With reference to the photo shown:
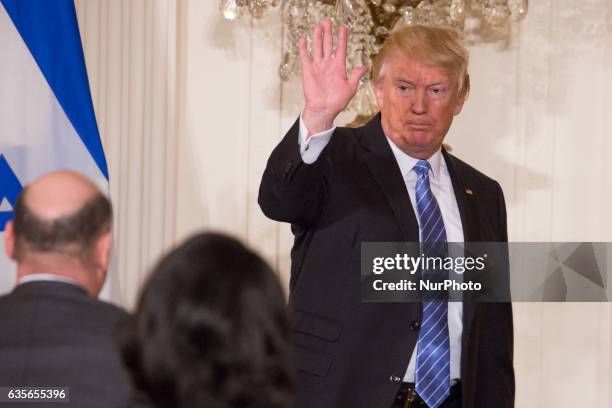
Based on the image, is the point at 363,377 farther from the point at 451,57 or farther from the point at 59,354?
the point at 59,354

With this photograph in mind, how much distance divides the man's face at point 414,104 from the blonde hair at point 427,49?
0.02 metres

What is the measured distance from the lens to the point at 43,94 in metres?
3.57

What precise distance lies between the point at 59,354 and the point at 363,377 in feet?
3.85

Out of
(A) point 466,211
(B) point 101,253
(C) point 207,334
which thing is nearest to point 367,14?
(A) point 466,211

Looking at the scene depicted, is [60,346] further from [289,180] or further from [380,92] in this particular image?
[380,92]

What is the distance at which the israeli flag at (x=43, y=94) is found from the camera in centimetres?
353

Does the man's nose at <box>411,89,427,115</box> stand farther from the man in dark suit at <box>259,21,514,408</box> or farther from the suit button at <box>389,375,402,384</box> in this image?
the suit button at <box>389,375,402,384</box>

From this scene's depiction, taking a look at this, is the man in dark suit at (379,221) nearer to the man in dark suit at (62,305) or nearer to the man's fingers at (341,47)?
the man's fingers at (341,47)

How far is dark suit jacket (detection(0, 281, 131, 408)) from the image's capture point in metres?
1.56

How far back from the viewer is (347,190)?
264cm

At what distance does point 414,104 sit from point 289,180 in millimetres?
563

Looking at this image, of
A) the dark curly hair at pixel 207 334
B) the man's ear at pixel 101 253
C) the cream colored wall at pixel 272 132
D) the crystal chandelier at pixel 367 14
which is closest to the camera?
the dark curly hair at pixel 207 334

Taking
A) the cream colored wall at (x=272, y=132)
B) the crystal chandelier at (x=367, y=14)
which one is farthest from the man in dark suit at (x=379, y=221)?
the cream colored wall at (x=272, y=132)

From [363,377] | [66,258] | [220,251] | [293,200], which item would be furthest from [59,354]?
[363,377]
